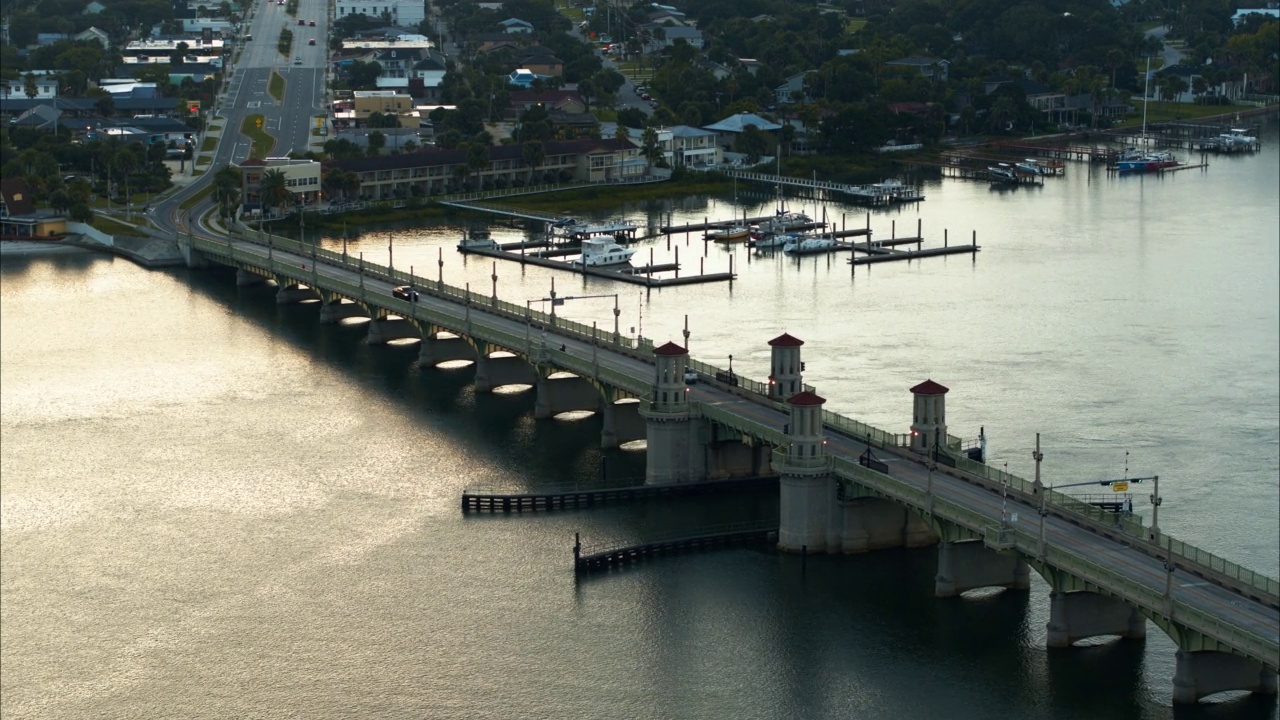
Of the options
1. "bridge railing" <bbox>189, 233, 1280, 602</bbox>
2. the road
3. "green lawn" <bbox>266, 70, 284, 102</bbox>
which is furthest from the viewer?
"green lawn" <bbox>266, 70, 284, 102</bbox>

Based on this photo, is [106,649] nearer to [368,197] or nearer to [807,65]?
[368,197]

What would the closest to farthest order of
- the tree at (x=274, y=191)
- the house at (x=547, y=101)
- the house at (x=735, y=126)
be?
1. the tree at (x=274, y=191)
2. the house at (x=735, y=126)
3. the house at (x=547, y=101)

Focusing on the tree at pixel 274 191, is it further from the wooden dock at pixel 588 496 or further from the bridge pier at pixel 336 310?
the wooden dock at pixel 588 496

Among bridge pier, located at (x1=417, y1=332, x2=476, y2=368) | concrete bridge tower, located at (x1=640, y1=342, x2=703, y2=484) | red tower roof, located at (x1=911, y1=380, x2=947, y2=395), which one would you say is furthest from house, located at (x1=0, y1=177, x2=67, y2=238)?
red tower roof, located at (x1=911, y1=380, x2=947, y2=395)

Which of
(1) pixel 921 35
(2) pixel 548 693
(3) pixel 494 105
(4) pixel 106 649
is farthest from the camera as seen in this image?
(1) pixel 921 35

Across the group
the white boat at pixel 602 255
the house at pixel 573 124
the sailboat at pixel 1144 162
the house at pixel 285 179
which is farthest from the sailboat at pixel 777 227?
the sailboat at pixel 1144 162

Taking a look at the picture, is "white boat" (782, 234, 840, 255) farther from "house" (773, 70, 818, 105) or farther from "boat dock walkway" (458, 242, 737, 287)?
"house" (773, 70, 818, 105)

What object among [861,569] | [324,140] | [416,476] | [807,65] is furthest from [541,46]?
[861,569]
